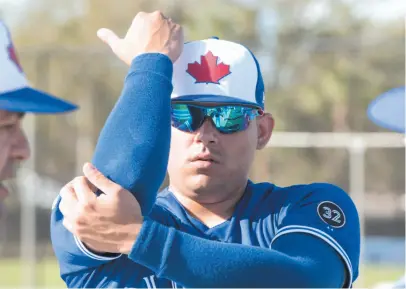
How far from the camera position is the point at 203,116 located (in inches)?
109

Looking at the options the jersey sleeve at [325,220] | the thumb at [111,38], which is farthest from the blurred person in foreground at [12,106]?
the jersey sleeve at [325,220]

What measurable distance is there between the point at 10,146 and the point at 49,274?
17.2m

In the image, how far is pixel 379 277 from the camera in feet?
59.3

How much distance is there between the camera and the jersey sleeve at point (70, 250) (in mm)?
2342

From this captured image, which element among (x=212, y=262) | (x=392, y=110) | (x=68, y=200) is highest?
(x=392, y=110)

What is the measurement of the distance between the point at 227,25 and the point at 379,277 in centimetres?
1038

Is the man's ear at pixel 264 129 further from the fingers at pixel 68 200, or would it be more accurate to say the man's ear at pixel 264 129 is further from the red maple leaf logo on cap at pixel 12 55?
the fingers at pixel 68 200

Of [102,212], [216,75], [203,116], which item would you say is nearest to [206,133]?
[203,116]

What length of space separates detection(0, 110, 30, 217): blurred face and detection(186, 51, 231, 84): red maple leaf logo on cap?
0.52m

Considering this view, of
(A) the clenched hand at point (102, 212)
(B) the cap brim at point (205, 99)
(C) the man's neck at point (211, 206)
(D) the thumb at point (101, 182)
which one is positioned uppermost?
(B) the cap brim at point (205, 99)

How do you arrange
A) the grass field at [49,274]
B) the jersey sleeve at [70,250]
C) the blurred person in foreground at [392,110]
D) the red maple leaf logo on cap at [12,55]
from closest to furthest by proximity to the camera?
1. the jersey sleeve at [70,250]
2. the red maple leaf logo on cap at [12,55]
3. the blurred person in foreground at [392,110]
4. the grass field at [49,274]

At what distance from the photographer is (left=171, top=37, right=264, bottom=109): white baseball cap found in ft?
9.02

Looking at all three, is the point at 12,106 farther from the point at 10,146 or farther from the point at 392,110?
the point at 392,110

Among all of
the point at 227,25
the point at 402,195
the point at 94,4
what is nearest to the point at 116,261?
the point at 402,195
